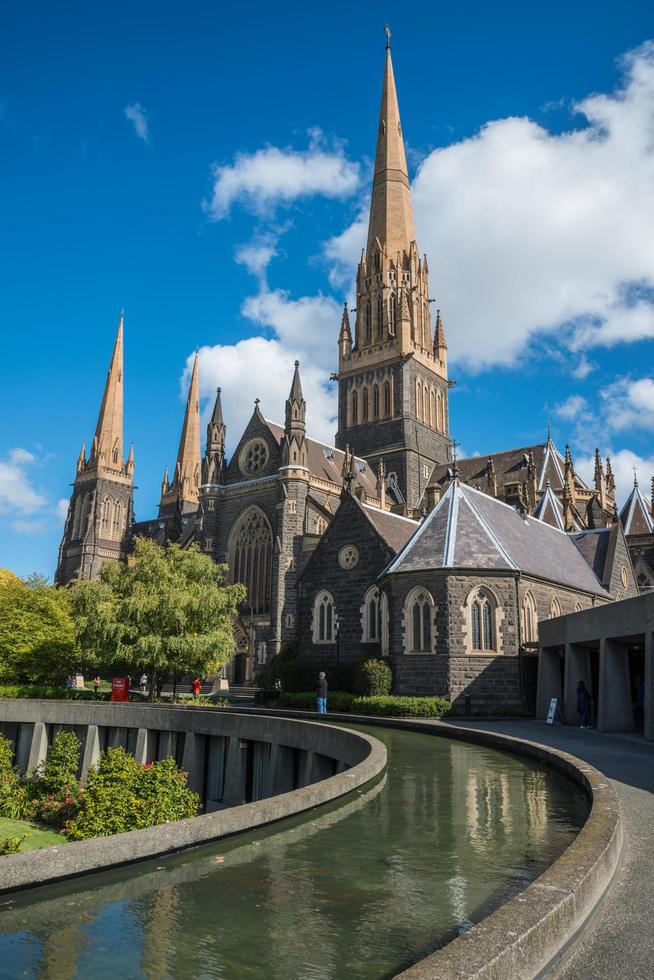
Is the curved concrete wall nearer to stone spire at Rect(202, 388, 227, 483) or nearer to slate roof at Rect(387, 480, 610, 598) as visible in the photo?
slate roof at Rect(387, 480, 610, 598)

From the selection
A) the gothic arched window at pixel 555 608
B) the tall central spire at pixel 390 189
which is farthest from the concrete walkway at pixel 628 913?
the tall central spire at pixel 390 189

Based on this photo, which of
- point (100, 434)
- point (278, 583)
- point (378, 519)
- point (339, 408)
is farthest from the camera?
point (100, 434)

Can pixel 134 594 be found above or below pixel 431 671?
above

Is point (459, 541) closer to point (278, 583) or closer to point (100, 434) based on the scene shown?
point (278, 583)

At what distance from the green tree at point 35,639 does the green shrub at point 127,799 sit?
24487 mm

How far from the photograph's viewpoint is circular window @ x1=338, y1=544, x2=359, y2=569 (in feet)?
108

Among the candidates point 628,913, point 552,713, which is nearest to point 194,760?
point 552,713

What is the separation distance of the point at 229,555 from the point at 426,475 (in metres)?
17.9

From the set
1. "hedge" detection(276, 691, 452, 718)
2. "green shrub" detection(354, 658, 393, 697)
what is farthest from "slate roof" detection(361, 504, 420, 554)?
"hedge" detection(276, 691, 452, 718)

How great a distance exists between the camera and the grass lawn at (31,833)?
12.8 metres

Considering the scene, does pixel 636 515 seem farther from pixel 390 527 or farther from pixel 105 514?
pixel 105 514

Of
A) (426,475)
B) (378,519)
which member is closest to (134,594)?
(378,519)

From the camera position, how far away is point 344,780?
405 inches

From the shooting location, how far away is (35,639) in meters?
34.4
